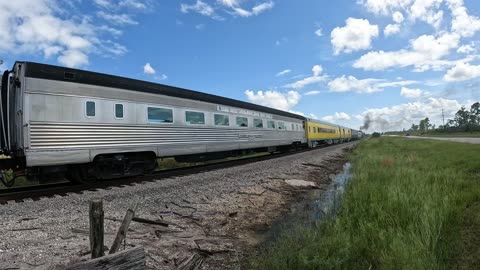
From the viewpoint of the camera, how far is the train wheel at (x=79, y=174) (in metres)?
10.1

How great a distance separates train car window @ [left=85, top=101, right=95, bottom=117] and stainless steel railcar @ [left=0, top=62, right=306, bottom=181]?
0.03m

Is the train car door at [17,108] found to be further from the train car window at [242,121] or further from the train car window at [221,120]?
the train car window at [242,121]

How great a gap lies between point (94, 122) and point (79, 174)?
1.79m

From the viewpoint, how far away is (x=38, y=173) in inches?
348

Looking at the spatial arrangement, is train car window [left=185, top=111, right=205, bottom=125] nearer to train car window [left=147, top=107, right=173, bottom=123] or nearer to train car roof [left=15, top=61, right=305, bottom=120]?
train car roof [left=15, top=61, right=305, bottom=120]

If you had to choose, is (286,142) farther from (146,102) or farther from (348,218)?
(348,218)

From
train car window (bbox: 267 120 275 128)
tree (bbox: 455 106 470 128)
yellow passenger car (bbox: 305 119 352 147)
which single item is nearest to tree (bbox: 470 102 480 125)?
tree (bbox: 455 106 470 128)

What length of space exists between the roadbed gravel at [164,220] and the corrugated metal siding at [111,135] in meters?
1.40

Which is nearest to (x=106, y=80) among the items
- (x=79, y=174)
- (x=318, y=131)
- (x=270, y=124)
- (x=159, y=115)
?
(x=159, y=115)

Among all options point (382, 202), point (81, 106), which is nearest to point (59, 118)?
point (81, 106)

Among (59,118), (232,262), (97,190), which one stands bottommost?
(232,262)

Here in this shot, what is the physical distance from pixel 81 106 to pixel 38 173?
6.61 feet

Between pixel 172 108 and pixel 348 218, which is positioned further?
pixel 172 108

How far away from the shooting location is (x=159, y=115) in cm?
1195
